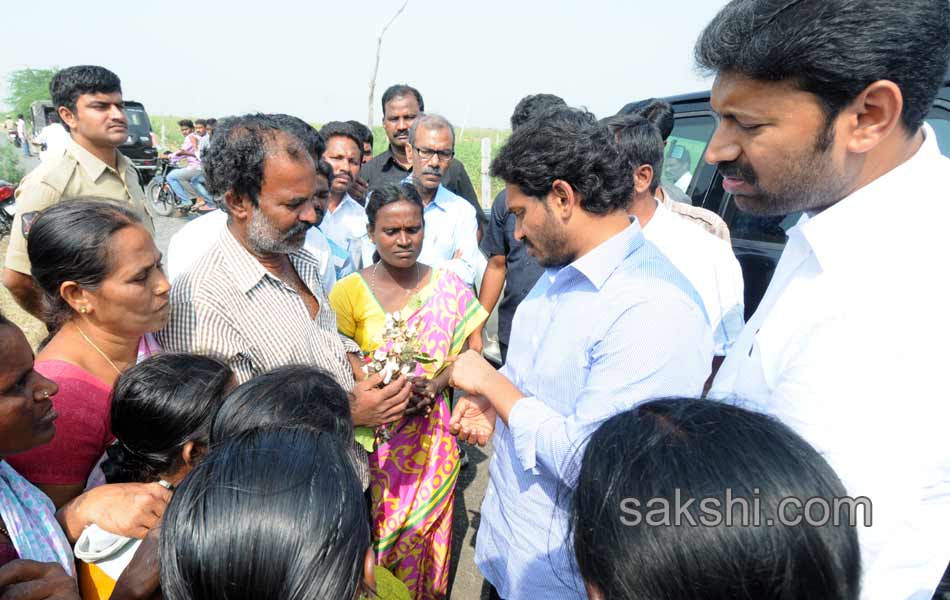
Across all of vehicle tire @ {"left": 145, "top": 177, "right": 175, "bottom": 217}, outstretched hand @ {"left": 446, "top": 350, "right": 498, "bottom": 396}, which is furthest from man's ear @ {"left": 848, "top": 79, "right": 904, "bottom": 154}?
vehicle tire @ {"left": 145, "top": 177, "right": 175, "bottom": 217}

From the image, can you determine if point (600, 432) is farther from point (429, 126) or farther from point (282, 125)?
point (429, 126)

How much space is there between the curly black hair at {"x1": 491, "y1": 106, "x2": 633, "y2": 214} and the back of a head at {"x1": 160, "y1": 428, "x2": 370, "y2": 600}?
3.40 ft

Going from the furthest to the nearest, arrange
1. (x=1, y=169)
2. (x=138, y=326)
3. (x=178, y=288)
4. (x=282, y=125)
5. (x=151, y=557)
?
(x=1, y=169), (x=282, y=125), (x=178, y=288), (x=138, y=326), (x=151, y=557)

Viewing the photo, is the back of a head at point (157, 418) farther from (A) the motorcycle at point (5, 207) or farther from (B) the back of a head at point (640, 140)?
(A) the motorcycle at point (5, 207)

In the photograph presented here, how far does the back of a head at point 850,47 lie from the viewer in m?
1.02

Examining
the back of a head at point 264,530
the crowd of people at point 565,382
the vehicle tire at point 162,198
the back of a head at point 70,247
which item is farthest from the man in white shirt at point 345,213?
the vehicle tire at point 162,198

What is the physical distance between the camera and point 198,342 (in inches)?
72.6

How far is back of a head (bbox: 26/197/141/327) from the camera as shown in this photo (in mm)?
1684

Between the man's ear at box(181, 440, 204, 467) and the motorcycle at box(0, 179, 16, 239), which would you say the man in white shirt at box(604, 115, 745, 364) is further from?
the motorcycle at box(0, 179, 16, 239)

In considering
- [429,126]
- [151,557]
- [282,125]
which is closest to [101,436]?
[151,557]

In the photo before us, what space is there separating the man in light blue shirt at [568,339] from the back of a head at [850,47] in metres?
0.59

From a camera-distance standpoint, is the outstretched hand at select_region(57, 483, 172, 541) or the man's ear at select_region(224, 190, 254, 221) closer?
the outstretched hand at select_region(57, 483, 172, 541)

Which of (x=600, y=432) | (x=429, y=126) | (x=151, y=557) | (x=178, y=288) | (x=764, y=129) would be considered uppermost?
(x=764, y=129)

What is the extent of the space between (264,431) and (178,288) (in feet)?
3.39
